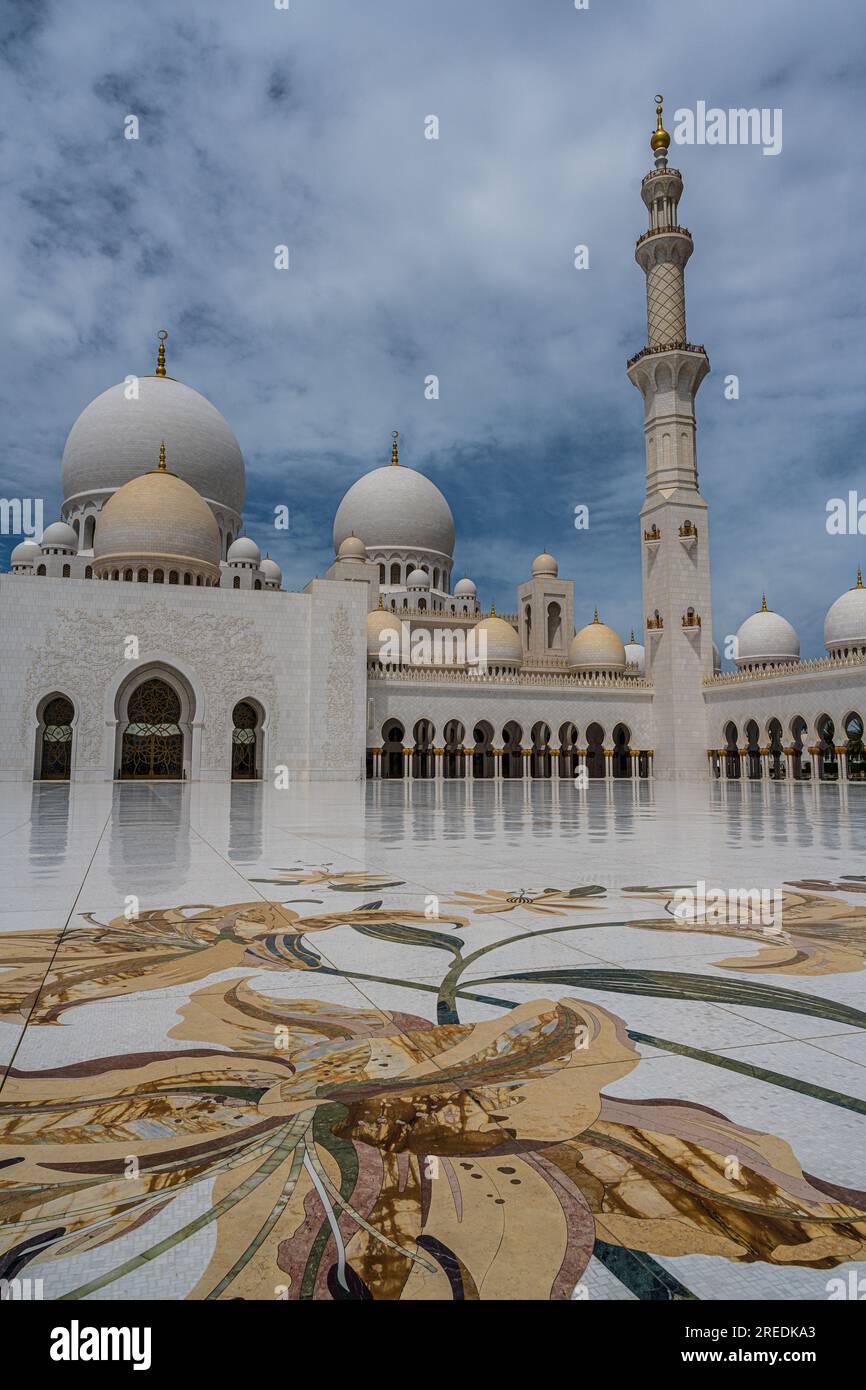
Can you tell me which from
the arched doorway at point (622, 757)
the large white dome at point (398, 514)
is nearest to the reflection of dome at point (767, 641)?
the arched doorway at point (622, 757)

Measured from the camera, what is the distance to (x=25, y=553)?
2766 centimetres

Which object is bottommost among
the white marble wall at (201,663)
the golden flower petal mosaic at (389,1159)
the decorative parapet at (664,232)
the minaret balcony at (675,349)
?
the golden flower petal mosaic at (389,1159)

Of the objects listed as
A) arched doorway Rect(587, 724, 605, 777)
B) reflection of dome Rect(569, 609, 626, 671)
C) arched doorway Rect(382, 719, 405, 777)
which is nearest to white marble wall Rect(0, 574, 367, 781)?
arched doorway Rect(382, 719, 405, 777)

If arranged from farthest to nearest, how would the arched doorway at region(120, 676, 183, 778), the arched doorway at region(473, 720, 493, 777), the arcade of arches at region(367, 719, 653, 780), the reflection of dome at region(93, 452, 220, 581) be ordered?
1. the arched doorway at region(473, 720, 493, 777)
2. the arcade of arches at region(367, 719, 653, 780)
3. the reflection of dome at region(93, 452, 220, 581)
4. the arched doorway at region(120, 676, 183, 778)

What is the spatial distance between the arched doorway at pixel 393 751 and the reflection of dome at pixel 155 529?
27.7 ft

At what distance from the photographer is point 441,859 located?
4.73 meters

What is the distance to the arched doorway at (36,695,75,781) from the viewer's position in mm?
18625

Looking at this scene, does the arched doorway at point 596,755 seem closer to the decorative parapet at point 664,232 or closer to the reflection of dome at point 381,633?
the reflection of dome at point 381,633

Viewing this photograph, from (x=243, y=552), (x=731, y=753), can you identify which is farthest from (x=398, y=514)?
(x=731, y=753)

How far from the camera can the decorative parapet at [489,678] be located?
2416cm

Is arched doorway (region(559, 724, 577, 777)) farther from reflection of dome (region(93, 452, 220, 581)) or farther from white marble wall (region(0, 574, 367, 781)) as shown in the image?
reflection of dome (region(93, 452, 220, 581))

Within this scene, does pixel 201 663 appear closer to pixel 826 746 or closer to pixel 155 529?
pixel 155 529

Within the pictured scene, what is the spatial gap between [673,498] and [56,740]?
18797 mm

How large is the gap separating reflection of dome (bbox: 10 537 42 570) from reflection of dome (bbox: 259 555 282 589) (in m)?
7.33
